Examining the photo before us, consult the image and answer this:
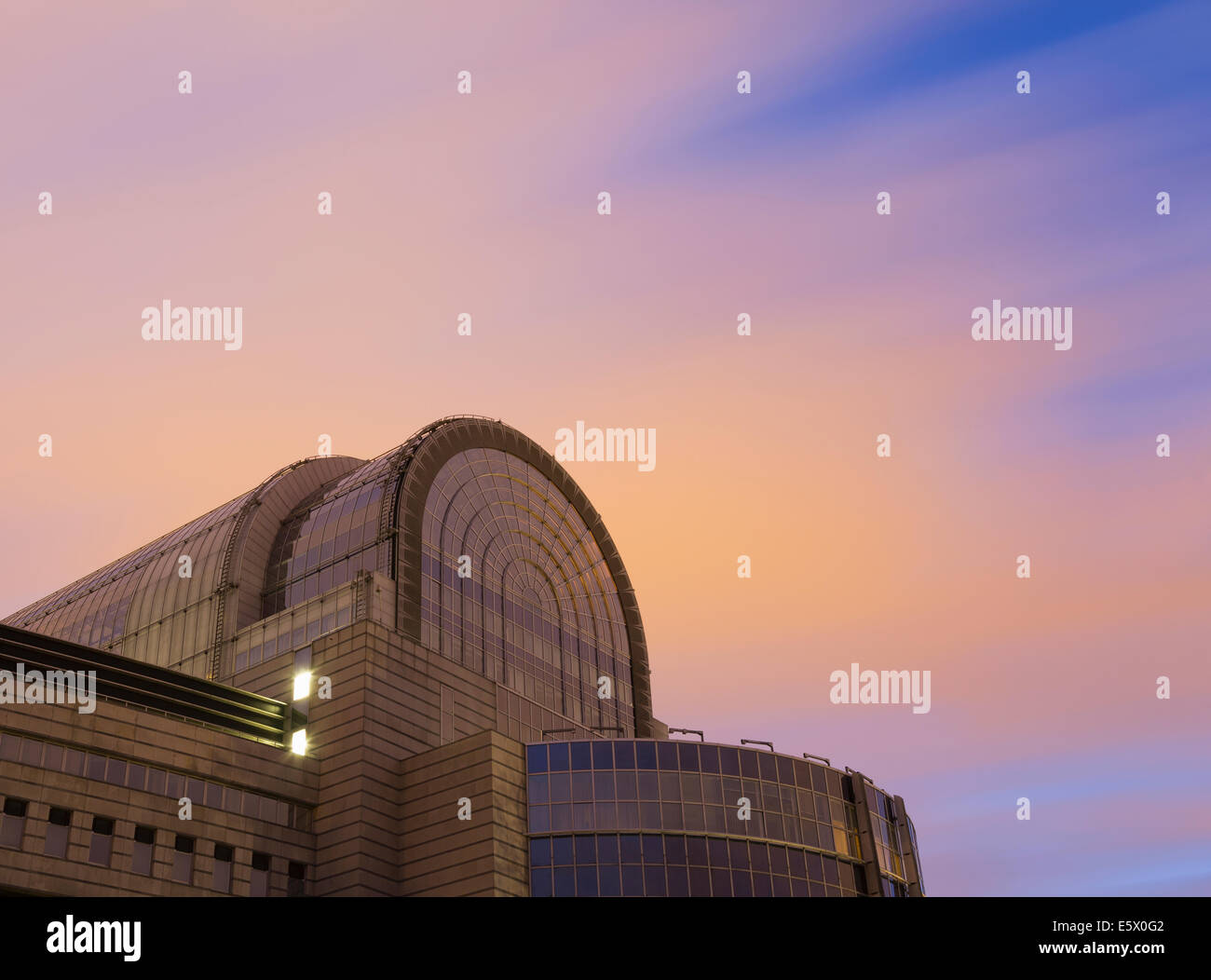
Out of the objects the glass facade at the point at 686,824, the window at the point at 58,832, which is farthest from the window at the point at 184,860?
the glass facade at the point at 686,824

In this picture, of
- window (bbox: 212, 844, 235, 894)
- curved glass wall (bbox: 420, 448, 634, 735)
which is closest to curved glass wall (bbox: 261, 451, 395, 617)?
curved glass wall (bbox: 420, 448, 634, 735)

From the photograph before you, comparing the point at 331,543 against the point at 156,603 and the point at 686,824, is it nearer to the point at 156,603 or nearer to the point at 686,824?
the point at 156,603

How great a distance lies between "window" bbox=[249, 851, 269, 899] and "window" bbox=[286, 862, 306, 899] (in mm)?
1250

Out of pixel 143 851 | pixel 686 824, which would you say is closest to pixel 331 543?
pixel 143 851

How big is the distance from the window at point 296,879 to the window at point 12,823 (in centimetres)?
1434

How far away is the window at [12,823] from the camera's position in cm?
5734

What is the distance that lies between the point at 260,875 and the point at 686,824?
71.5 feet

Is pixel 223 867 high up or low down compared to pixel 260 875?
up

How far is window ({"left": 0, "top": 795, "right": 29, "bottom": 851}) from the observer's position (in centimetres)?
5734

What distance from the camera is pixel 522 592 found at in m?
89.0

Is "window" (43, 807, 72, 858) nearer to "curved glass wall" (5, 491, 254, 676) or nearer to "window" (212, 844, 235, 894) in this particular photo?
"window" (212, 844, 235, 894)

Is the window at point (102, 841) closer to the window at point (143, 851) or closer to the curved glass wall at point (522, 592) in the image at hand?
the window at point (143, 851)

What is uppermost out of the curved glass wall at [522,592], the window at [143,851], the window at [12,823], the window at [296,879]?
the curved glass wall at [522,592]
